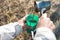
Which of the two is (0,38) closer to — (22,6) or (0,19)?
(0,19)

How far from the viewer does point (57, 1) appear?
215 cm

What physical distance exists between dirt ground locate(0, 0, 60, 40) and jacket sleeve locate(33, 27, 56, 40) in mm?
514

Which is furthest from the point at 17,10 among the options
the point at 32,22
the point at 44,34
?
the point at 44,34

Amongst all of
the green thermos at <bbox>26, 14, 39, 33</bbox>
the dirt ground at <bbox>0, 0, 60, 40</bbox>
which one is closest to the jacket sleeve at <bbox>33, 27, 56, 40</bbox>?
the green thermos at <bbox>26, 14, 39, 33</bbox>

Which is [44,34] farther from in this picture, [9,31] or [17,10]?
[17,10]

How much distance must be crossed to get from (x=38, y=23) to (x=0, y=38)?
34cm

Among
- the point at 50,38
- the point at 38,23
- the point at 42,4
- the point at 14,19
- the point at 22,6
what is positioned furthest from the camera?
the point at 22,6

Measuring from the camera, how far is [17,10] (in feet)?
6.89

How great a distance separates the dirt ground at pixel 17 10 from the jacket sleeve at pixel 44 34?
514mm

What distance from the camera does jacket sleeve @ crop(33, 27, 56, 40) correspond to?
138 cm

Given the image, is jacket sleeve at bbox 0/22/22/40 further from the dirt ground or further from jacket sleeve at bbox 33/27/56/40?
the dirt ground

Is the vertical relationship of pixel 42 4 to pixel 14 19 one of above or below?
above

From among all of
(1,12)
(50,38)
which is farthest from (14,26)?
(1,12)

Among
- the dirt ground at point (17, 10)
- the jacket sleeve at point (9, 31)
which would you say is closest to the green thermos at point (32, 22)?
the jacket sleeve at point (9, 31)
